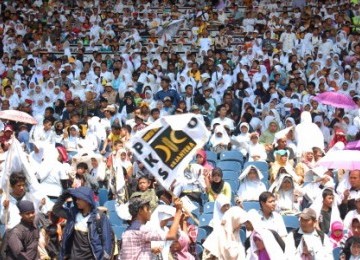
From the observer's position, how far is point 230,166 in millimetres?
15859

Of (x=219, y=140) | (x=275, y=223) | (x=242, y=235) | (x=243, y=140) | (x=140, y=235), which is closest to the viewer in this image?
(x=140, y=235)

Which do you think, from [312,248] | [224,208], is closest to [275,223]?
[224,208]

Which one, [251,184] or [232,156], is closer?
[251,184]

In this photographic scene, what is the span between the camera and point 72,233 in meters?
10.3

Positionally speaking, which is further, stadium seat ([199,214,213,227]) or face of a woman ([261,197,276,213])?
stadium seat ([199,214,213,227])

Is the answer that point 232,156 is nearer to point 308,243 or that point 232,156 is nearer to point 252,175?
point 252,175

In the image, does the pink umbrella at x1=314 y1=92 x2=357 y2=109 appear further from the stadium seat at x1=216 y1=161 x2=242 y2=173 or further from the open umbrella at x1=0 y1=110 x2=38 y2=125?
the open umbrella at x1=0 y1=110 x2=38 y2=125

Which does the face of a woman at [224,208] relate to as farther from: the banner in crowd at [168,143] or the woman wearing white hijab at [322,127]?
the woman wearing white hijab at [322,127]

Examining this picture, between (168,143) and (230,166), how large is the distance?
590 centimetres

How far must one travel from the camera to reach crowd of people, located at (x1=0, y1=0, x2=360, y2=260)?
10.3 m

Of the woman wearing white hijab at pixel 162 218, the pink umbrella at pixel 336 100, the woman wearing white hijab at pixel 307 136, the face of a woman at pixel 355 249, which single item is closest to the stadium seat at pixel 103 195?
the woman wearing white hijab at pixel 307 136

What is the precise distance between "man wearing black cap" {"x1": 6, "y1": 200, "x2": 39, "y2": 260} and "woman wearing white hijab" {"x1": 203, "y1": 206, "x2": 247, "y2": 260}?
2.09 metres

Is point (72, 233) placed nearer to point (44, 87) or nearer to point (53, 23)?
point (44, 87)

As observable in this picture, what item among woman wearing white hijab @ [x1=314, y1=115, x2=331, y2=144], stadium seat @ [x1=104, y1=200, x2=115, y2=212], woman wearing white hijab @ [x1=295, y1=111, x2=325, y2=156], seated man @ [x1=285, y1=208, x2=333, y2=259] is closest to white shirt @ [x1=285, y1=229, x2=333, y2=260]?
seated man @ [x1=285, y1=208, x2=333, y2=259]
